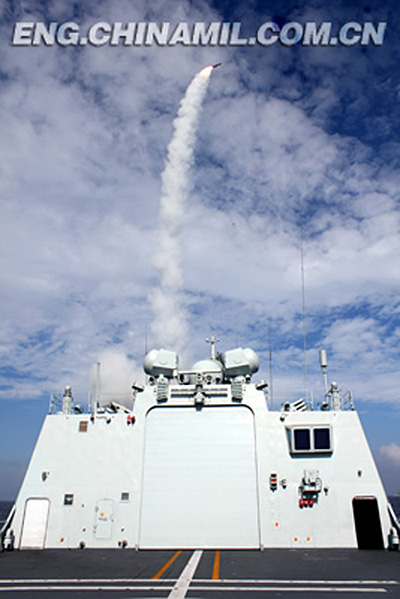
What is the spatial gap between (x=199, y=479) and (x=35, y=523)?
6450mm

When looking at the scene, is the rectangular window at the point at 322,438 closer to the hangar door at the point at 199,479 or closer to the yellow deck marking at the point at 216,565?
the hangar door at the point at 199,479

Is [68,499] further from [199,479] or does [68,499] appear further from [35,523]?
[199,479]

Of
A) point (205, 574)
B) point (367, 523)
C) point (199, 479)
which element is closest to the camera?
point (205, 574)

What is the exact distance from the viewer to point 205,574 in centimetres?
1209

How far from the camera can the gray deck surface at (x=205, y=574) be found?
1015cm

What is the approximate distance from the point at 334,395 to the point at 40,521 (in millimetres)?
12772

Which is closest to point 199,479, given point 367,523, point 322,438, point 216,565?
point 216,565

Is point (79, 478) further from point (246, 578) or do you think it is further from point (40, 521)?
point (246, 578)

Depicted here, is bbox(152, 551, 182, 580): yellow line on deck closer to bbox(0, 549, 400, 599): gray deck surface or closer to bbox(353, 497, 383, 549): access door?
bbox(0, 549, 400, 599): gray deck surface

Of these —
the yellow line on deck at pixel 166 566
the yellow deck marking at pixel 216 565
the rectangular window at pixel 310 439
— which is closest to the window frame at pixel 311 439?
the rectangular window at pixel 310 439

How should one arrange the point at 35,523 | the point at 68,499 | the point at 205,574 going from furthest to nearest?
the point at 68,499 → the point at 35,523 → the point at 205,574

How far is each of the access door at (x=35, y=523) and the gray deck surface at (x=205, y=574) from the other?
0.81 metres

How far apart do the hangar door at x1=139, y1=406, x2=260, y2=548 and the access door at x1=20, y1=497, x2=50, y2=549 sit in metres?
3.75

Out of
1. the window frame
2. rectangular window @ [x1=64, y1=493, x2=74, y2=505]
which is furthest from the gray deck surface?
the window frame
